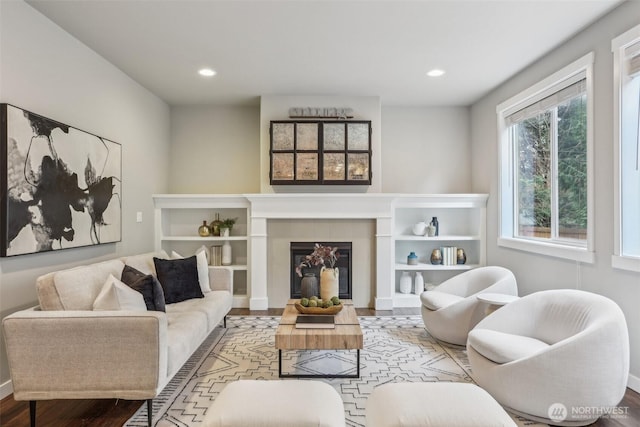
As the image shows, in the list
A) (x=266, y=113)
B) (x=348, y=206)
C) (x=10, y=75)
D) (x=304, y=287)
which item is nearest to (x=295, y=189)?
(x=348, y=206)

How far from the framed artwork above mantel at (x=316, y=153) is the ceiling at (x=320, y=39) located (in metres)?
0.47

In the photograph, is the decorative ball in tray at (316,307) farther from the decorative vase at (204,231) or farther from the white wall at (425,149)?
the white wall at (425,149)

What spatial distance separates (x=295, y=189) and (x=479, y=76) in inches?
97.0

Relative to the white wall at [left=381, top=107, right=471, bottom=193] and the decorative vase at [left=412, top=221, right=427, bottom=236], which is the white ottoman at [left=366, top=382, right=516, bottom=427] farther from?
the white wall at [left=381, top=107, right=471, bottom=193]

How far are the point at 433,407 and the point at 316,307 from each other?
1.53 m

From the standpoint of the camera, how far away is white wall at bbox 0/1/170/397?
250cm

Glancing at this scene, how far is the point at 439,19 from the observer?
287 cm

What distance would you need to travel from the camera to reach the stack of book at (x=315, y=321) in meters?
2.68

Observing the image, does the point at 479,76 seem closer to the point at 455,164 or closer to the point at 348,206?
the point at 455,164

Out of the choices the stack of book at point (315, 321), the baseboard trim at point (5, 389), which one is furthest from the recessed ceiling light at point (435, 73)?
the baseboard trim at point (5, 389)

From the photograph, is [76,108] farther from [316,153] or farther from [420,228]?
[420,228]

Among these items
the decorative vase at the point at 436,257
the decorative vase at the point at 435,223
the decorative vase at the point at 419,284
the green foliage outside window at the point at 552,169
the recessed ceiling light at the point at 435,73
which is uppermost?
the recessed ceiling light at the point at 435,73

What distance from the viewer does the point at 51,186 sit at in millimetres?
2764
